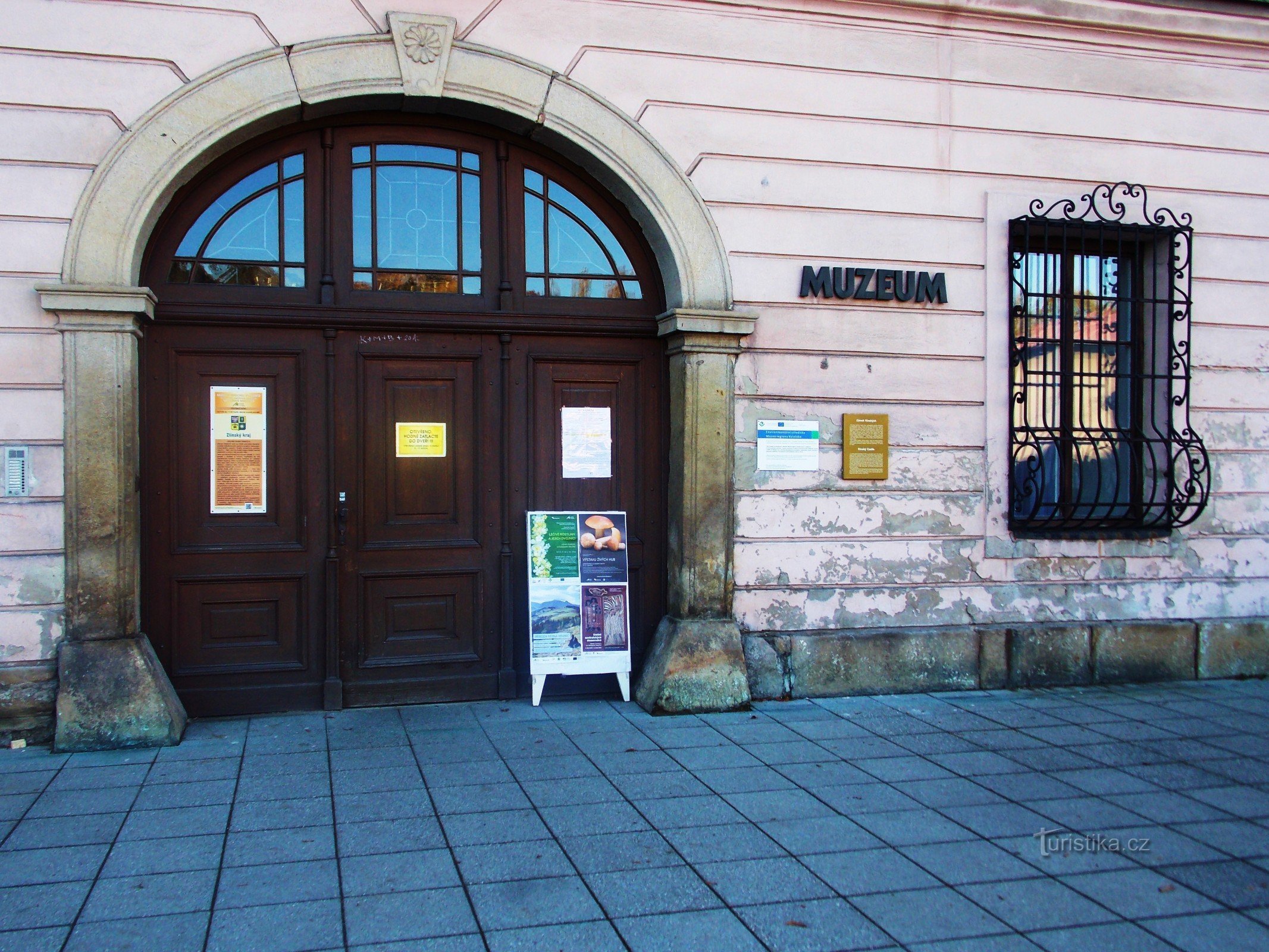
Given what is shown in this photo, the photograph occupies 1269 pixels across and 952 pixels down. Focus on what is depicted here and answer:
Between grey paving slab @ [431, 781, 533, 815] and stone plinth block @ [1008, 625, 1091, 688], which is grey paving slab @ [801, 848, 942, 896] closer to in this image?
grey paving slab @ [431, 781, 533, 815]

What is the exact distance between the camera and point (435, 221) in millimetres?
6293

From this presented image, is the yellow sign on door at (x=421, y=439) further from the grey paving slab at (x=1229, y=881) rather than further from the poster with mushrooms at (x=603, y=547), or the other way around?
the grey paving slab at (x=1229, y=881)

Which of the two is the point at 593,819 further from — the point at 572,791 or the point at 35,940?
the point at 35,940

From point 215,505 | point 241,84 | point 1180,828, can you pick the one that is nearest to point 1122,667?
point 1180,828

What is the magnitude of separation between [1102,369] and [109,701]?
21.5 ft

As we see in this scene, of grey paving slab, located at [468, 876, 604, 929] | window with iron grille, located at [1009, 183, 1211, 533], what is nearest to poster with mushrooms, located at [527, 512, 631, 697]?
grey paving slab, located at [468, 876, 604, 929]

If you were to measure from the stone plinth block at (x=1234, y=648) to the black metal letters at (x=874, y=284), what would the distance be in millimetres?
3002

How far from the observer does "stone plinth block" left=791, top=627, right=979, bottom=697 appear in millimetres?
6539

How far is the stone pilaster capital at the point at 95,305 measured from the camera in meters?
5.40

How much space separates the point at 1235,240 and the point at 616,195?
439 cm

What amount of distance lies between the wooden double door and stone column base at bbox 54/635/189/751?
1.32 ft

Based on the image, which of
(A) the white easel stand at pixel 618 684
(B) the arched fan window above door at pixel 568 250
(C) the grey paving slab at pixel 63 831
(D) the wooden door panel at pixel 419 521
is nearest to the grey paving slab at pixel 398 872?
(C) the grey paving slab at pixel 63 831

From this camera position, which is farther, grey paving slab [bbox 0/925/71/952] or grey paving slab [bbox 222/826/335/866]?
grey paving slab [bbox 222/826/335/866]

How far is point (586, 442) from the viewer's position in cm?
652
